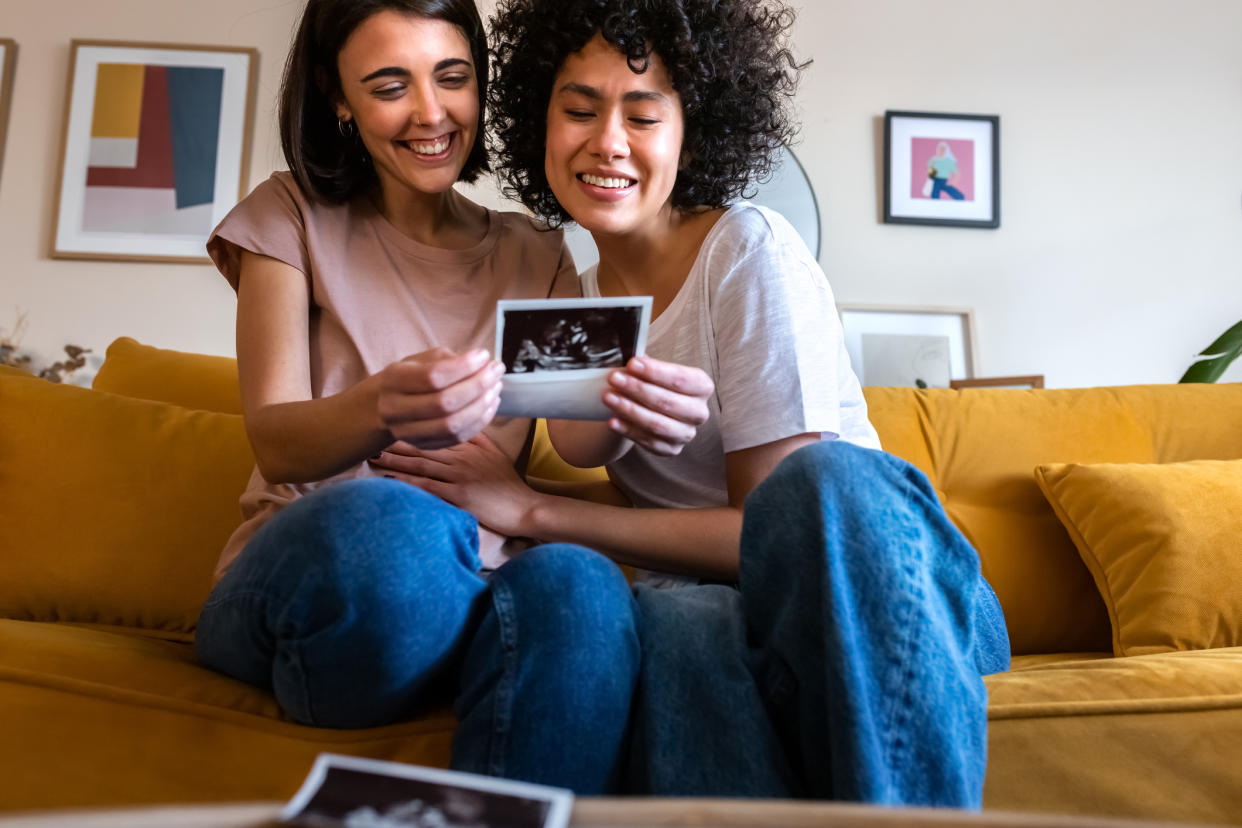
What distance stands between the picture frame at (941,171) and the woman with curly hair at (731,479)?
5.04 ft

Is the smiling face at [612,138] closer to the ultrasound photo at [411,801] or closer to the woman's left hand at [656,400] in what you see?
the woman's left hand at [656,400]

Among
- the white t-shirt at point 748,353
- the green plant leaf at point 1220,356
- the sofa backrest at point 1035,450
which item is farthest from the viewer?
the green plant leaf at point 1220,356

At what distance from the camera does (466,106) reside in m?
1.28

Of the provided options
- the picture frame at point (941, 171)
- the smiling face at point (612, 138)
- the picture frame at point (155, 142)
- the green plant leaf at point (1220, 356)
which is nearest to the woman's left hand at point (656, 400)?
the smiling face at point (612, 138)

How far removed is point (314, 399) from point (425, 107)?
1.35 feet

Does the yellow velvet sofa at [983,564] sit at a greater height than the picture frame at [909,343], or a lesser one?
lesser

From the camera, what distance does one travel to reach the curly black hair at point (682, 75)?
49.3 inches

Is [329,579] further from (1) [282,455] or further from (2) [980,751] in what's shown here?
(2) [980,751]

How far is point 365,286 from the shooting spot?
4.18 ft

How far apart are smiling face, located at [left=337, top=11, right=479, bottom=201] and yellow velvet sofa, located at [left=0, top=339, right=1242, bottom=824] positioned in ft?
1.78

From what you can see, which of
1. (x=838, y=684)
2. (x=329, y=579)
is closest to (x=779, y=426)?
(x=838, y=684)

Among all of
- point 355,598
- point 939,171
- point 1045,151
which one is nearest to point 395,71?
point 355,598

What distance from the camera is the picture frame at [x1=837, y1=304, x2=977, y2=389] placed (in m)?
2.84

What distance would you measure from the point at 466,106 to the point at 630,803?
3.26 feet
